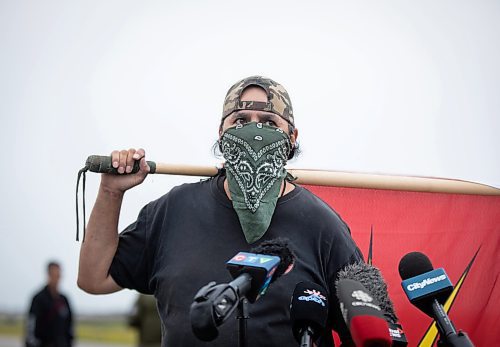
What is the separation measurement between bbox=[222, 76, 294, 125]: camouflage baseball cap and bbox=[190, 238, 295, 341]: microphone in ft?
3.63

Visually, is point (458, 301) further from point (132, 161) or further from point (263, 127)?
point (132, 161)

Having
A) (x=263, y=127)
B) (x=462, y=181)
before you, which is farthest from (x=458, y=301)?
(x=263, y=127)

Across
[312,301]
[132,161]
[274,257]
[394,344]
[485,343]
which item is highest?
[132,161]

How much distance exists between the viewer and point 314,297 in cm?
281

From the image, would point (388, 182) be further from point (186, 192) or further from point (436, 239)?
point (186, 192)

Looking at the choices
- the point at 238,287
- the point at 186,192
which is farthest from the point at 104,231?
the point at 238,287

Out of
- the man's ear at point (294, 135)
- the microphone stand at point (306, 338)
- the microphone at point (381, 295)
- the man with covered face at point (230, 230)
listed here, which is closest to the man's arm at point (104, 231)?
the man with covered face at point (230, 230)

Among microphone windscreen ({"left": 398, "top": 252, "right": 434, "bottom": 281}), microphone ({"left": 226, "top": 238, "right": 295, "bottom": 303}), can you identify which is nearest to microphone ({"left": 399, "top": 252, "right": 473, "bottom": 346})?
microphone windscreen ({"left": 398, "top": 252, "right": 434, "bottom": 281})

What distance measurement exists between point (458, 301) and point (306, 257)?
5.55ft

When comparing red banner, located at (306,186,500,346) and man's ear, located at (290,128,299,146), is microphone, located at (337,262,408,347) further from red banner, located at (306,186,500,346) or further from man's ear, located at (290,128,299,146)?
red banner, located at (306,186,500,346)

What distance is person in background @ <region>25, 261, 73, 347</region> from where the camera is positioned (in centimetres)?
1032

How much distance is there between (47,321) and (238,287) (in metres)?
8.68

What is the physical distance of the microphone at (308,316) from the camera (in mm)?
2725

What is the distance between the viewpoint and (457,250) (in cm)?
500
